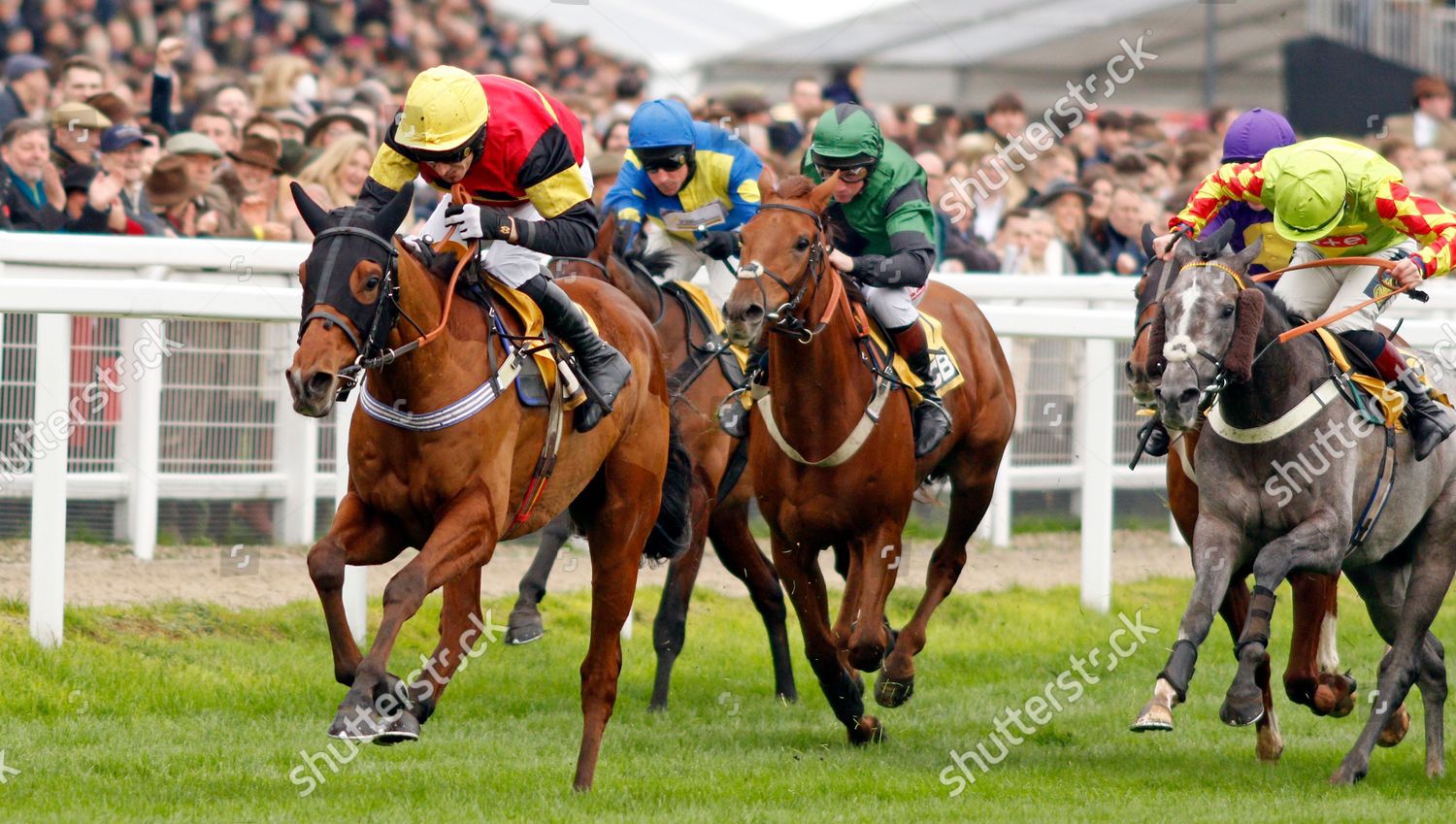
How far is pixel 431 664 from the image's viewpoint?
5.69 metres

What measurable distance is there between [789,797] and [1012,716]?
1740 millimetres

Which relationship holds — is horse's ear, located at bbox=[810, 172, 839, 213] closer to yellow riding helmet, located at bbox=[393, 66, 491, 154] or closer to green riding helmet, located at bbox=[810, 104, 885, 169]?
green riding helmet, located at bbox=[810, 104, 885, 169]

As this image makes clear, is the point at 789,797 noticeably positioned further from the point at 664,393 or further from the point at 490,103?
the point at 490,103

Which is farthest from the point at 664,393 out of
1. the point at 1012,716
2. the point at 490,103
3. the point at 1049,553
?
the point at 1049,553

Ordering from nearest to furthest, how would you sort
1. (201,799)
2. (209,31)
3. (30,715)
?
(201,799)
(30,715)
(209,31)

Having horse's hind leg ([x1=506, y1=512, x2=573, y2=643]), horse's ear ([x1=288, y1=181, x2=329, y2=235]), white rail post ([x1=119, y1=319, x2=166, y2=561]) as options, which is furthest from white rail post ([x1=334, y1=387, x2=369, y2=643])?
horse's ear ([x1=288, y1=181, x2=329, y2=235])

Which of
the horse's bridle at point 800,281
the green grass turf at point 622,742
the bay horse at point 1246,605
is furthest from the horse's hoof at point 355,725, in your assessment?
the bay horse at point 1246,605

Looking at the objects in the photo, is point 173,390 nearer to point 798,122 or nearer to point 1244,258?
point 1244,258

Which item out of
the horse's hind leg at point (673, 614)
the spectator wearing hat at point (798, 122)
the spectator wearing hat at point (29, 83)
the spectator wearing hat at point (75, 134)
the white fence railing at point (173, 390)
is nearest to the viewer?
the white fence railing at point (173, 390)

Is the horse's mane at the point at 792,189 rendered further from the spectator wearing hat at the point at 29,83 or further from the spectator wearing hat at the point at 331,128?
the spectator wearing hat at the point at 29,83

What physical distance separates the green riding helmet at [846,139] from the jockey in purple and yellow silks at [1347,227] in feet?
3.65

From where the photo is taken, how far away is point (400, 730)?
497 cm

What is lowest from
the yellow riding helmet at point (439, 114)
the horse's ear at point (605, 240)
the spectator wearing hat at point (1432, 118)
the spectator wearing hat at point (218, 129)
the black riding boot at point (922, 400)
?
the black riding boot at point (922, 400)

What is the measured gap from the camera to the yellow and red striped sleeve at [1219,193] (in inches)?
259
